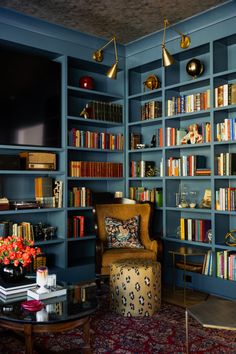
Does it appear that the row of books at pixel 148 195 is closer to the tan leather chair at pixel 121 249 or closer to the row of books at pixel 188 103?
the tan leather chair at pixel 121 249

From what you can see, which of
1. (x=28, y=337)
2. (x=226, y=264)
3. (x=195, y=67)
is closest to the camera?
(x=28, y=337)

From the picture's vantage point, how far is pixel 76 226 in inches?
183

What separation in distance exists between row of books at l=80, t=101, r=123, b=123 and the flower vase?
2.49m

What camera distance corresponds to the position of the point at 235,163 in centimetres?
399

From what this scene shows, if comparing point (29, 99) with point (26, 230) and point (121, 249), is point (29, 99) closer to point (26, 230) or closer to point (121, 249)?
point (26, 230)

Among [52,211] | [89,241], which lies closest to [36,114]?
[52,211]

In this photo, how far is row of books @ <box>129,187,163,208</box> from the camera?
187 inches

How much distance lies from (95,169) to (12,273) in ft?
7.54

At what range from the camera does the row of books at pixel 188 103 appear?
427cm

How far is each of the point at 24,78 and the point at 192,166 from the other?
7.11ft

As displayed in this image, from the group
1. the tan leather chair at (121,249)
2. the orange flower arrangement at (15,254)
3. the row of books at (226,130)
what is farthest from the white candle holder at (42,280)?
the row of books at (226,130)

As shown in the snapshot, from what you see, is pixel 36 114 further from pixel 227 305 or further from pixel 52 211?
pixel 227 305

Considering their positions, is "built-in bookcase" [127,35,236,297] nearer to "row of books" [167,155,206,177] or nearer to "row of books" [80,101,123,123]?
"row of books" [167,155,206,177]

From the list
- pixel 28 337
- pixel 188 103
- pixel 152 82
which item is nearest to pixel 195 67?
pixel 188 103
